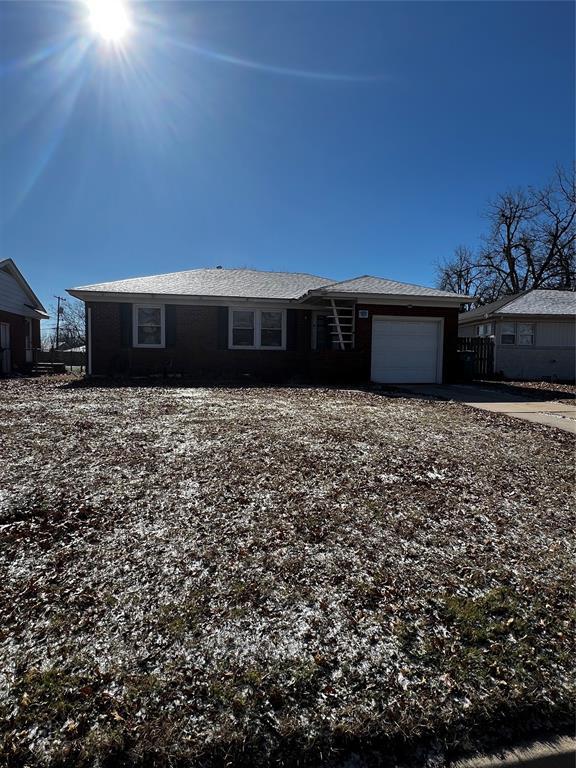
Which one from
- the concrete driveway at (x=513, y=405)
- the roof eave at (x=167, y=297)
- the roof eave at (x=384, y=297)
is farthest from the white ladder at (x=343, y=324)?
the concrete driveway at (x=513, y=405)

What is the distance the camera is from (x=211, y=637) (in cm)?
199

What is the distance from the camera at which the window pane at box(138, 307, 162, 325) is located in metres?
13.8

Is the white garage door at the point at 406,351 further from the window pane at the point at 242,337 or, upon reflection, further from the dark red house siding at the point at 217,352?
the window pane at the point at 242,337

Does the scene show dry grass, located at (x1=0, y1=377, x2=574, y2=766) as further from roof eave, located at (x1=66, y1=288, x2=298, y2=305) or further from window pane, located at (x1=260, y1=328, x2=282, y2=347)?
window pane, located at (x1=260, y1=328, x2=282, y2=347)

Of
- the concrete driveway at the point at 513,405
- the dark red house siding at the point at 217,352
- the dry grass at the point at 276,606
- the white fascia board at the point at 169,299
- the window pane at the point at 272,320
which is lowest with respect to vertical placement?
the dry grass at the point at 276,606

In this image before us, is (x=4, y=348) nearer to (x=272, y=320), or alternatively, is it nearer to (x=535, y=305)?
(x=272, y=320)

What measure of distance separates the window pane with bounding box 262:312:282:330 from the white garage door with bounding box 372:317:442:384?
10.8 ft

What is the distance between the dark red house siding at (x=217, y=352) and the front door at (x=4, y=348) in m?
6.52

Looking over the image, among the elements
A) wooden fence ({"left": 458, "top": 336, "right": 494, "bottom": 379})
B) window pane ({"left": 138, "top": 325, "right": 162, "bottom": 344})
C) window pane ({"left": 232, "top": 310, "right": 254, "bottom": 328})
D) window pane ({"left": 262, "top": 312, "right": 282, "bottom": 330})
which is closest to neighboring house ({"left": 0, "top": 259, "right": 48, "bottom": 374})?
window pane ({"left": 138, "top": 325, "right": 162, "bottom": 344})

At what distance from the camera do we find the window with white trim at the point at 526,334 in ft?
56.4

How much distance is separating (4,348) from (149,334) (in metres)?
8.11

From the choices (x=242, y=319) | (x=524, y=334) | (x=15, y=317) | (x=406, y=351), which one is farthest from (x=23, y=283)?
(x=524, y=334)

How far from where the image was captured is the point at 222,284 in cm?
1527

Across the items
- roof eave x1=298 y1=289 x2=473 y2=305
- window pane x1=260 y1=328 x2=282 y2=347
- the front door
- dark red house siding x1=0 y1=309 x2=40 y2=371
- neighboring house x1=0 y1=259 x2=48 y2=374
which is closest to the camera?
roof eave x1=298 y1=289 x2=473 y2=305
